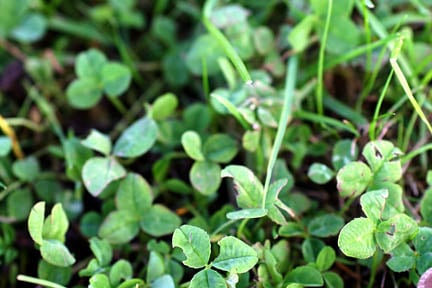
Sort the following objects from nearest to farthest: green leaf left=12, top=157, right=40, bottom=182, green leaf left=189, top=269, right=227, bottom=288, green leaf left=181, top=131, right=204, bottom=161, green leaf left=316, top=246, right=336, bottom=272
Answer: green leaf left=189, top=269, right=227, bottom=288 → green leaf left=316, top=246, right=336, bottom=272 → green leaf left=181, top=131, right=204, bottom=161 → green leaf left=12, top=157, right=40, bottom=182

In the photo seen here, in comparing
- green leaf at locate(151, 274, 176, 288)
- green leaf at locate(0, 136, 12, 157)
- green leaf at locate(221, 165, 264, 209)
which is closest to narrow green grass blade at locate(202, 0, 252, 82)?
green leaf at locate(221, 165, 264, 209)

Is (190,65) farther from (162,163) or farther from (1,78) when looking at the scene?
(1,78)

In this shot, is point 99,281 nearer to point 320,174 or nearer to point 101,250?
point 101,250

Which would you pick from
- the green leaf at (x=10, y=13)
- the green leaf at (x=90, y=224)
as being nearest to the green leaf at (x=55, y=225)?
the green leaf at (x=90, y=224)

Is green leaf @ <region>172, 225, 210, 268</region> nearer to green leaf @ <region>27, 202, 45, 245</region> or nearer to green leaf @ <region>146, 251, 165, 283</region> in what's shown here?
green leaf @ <region>146, 251, 165, 283</region>

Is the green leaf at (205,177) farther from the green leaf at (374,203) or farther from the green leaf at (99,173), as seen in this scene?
the green leaf at (374,203)

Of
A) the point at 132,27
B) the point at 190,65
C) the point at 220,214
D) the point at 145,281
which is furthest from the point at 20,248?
the point at 132,27
